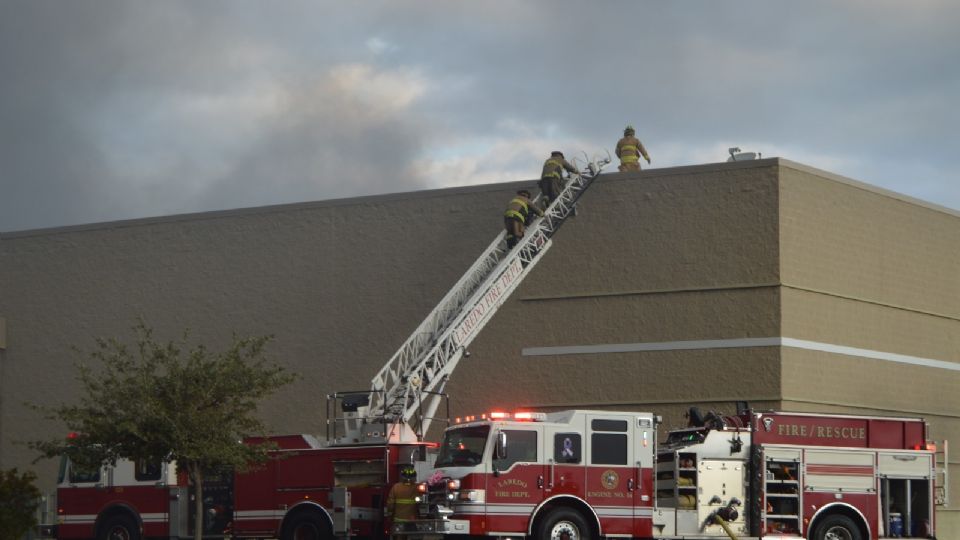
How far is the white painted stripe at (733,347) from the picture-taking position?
31.4 metres

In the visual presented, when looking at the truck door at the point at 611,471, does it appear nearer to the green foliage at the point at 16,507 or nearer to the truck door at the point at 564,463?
the truck door at the point at 564,463

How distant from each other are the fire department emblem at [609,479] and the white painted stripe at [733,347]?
35.3ft

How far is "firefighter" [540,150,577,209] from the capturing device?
104 ft

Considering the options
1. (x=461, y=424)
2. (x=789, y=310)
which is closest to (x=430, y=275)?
(x=789, y=310)

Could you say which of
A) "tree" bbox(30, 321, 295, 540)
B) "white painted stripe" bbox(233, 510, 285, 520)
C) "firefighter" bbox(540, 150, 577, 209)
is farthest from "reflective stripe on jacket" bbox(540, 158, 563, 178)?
"white painted stripe" bbox(233, 510, 285, 520)

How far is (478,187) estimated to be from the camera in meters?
34.9

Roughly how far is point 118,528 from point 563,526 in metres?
9.39

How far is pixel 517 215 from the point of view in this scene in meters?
30.8

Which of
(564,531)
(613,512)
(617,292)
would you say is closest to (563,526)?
(564,531)

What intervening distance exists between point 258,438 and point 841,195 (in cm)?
1521

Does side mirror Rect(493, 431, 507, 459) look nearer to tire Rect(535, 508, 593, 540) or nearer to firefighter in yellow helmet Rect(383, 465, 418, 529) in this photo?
tire Rect(535, 508, 593, 540)

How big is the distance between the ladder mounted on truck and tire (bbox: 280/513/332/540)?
1.39 m

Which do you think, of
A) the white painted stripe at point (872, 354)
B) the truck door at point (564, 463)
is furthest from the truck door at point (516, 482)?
the white painted stripe at point (872, 354)

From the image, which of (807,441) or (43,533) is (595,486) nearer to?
(807,441)
